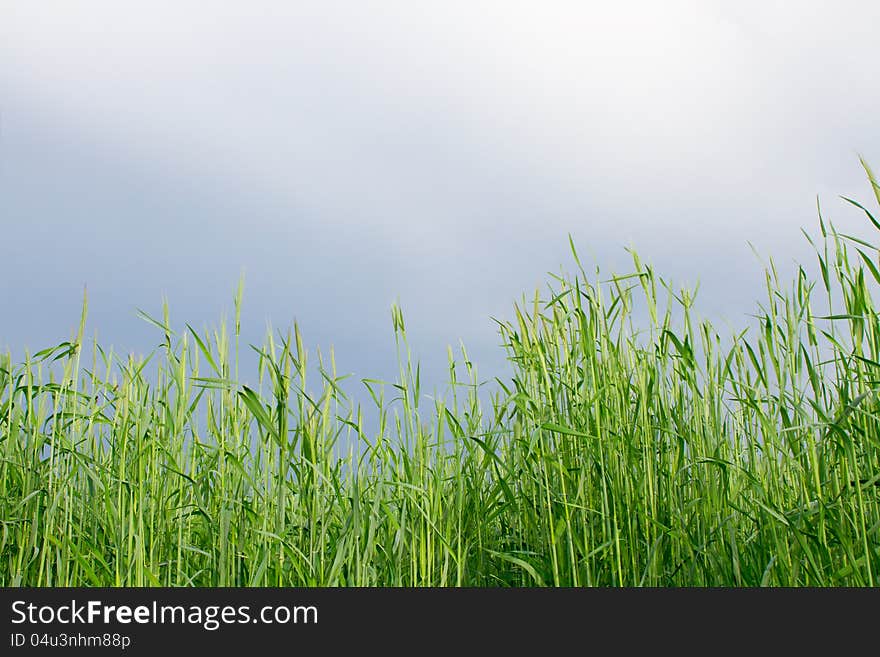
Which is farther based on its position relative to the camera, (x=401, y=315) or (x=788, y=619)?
(x=401, y=315)

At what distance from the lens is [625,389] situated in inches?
90.4

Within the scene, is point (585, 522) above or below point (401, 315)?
below

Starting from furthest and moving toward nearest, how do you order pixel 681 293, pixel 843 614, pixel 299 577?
1. pixel 681 293
2. pixel 299 577
3. pixel 843 614

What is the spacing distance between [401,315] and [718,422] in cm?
97

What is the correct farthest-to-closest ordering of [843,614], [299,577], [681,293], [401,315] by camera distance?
[681,293], [401,315], [299,577], [843,614]

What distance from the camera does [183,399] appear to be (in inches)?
88.5

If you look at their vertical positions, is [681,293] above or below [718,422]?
above

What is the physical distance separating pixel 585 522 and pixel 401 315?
76 centimetres

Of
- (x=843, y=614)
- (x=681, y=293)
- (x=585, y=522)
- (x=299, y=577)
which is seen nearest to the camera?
(x=843, y=614)

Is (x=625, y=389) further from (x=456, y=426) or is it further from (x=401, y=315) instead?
(x=401, y=315)

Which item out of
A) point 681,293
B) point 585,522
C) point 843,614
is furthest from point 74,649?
point 681,293

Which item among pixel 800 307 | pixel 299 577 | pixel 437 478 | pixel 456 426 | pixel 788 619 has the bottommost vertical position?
pixel 788 619

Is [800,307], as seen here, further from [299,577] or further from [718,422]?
[299,577]

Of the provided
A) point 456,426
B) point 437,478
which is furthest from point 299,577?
point 456,426
